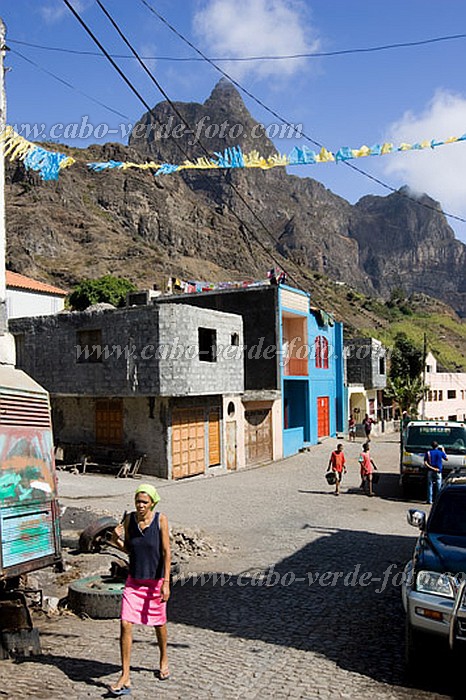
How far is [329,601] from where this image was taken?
8641 millimetres

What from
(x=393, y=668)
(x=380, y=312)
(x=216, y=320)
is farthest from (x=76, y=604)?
(x=380, y=312)

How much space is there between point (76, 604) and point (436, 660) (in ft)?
13.6

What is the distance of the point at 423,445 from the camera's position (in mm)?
18531

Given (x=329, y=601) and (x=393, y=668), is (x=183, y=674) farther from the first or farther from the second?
(x=329, y=601)

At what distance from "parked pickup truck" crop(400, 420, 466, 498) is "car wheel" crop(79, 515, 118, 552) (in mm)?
10528

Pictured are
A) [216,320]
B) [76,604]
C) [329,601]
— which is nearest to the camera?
[76,604]

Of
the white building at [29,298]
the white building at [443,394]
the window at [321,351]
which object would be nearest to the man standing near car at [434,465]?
the window at [321,351]

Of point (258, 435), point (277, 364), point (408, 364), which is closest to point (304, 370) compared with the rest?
point (277, 364)

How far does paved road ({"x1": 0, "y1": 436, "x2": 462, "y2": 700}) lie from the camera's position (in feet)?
19.1

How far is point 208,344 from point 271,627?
17.7 m

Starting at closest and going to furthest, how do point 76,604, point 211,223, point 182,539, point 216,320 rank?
1. point 76,604
2. point 182,539
3. point 216,320
4. point 211,223

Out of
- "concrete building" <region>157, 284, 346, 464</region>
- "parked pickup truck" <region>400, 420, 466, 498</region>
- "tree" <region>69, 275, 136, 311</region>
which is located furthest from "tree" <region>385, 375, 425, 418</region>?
"parked pickup truck" <region>400, 420, 466, 498</region>

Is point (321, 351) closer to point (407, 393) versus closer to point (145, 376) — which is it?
point (407, 393)

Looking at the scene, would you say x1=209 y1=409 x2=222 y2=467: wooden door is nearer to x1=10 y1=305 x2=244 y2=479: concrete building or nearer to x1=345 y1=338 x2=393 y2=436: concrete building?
x1=10 y1=305 x2=244 y2=479: concrete building
